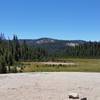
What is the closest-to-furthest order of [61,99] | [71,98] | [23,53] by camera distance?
[71,98]
[61,99]
[23,53]

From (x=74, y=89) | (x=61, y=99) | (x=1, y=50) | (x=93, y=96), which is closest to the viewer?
(x=61, y=99)

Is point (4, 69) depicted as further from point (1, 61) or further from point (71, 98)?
point (71, 98)

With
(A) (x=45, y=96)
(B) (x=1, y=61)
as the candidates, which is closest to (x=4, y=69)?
(B) (x=1, y=61)

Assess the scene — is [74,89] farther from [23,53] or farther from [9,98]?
[23,53]

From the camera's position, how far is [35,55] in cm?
15262

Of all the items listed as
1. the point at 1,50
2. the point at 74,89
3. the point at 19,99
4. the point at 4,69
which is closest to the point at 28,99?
the point at 19,99

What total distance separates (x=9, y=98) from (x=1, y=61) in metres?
40.9

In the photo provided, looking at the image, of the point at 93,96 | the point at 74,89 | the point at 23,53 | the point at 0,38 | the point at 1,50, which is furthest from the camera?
the point at 23,53

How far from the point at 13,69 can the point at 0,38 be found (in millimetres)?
65519

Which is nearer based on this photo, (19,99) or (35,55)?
(19,99)

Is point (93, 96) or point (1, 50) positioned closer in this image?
point (93, 96)

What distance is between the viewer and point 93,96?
30.3 metres

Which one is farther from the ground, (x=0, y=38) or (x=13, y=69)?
(x=0, y=38)

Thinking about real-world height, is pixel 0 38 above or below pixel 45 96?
above
